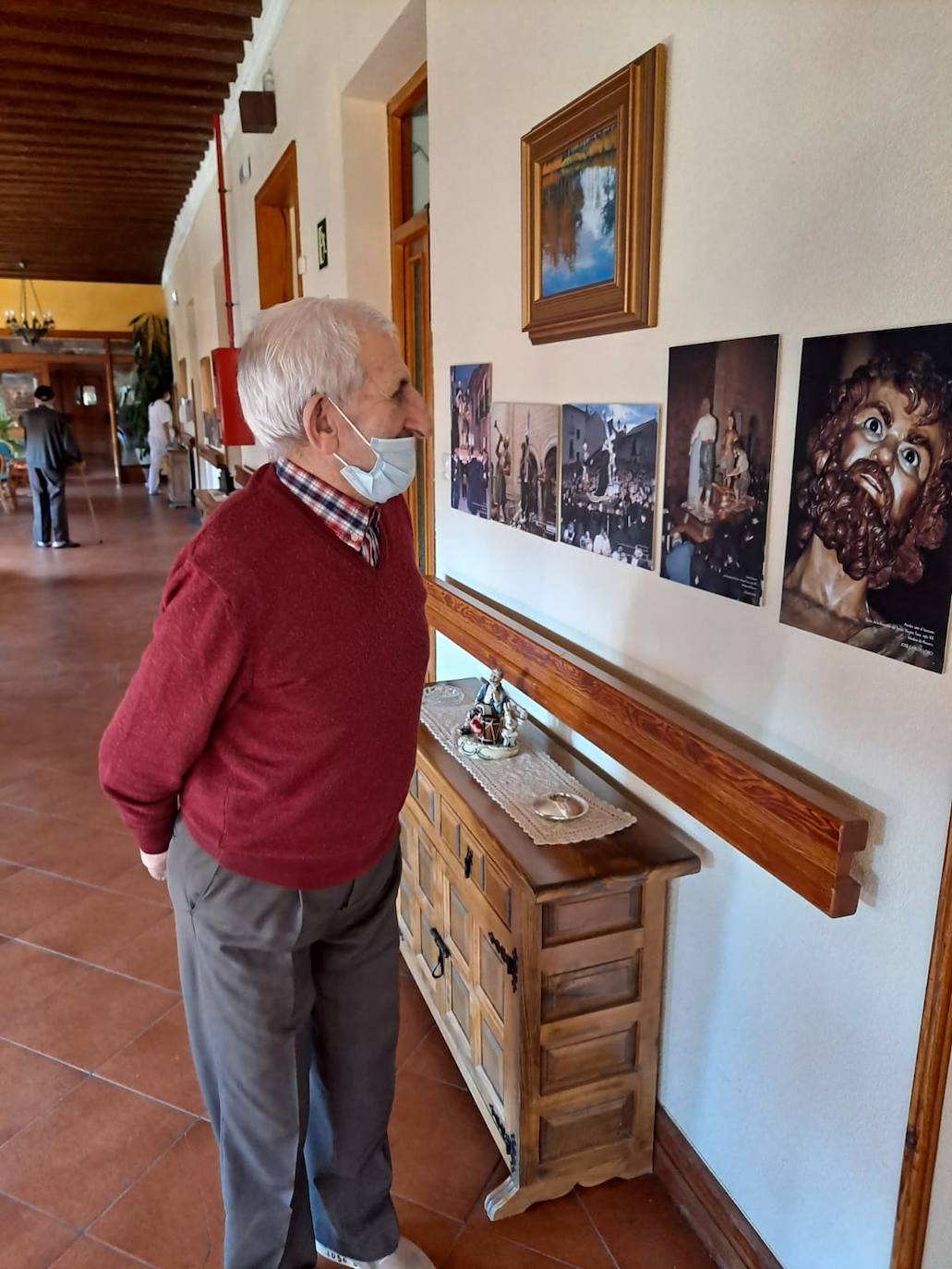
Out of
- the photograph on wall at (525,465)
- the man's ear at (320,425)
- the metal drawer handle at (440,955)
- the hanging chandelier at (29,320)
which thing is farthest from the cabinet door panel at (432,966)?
the hanging chandelier at (29,320)

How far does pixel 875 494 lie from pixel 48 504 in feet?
31.4

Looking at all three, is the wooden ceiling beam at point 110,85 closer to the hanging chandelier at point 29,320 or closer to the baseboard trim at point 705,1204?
the baseboard trim at point 705,1204

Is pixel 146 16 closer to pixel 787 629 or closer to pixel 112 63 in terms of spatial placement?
pixel 112 63

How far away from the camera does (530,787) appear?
1.91 meters

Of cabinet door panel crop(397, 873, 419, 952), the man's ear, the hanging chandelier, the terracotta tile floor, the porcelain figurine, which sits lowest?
the terracotta tile floor

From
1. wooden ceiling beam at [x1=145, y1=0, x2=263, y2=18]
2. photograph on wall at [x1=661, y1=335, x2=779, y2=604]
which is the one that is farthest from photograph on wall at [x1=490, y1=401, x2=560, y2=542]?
wooden ceiling beam at [x1=145, y1=0, x2=263, y2=18]

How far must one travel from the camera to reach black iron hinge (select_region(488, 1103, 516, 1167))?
1757 mm

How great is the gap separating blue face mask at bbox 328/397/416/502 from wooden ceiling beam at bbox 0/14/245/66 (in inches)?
191

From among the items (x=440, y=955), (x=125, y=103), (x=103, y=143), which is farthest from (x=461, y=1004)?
(x=103, y=143)

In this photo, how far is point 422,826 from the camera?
219 centimetres

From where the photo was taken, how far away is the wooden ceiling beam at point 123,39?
4754 mm

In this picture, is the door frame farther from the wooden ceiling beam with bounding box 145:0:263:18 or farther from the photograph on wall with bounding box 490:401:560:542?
the wooden ceiling beam with bounding box 145:0:263:18

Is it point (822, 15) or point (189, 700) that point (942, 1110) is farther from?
point (822, 15)

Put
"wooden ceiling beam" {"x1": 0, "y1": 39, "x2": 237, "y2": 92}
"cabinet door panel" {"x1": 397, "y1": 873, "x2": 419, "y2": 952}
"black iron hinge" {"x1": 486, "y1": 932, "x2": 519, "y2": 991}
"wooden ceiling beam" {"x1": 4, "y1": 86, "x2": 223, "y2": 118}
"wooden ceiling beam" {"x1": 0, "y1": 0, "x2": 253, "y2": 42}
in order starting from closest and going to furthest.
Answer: "black iron hinge" {"x1": 486, "y1": 932, "x2": 519, "y2": 991} → "cabinet door panel" {"x1": 397, "y1": 873, "x2": 419, "y2": 952} → "wooden ceiling beam" {"x1": 0, "y1": 0, "x2": 253, "y2": 42} → "wooden ceiling beam" {"x1": 0, "y1": 39, "x2": 237, "y2": 92} → "wooden ceiling beam" {"x1": 4, "y1": 86, "x2": 223, "y2": 118}
